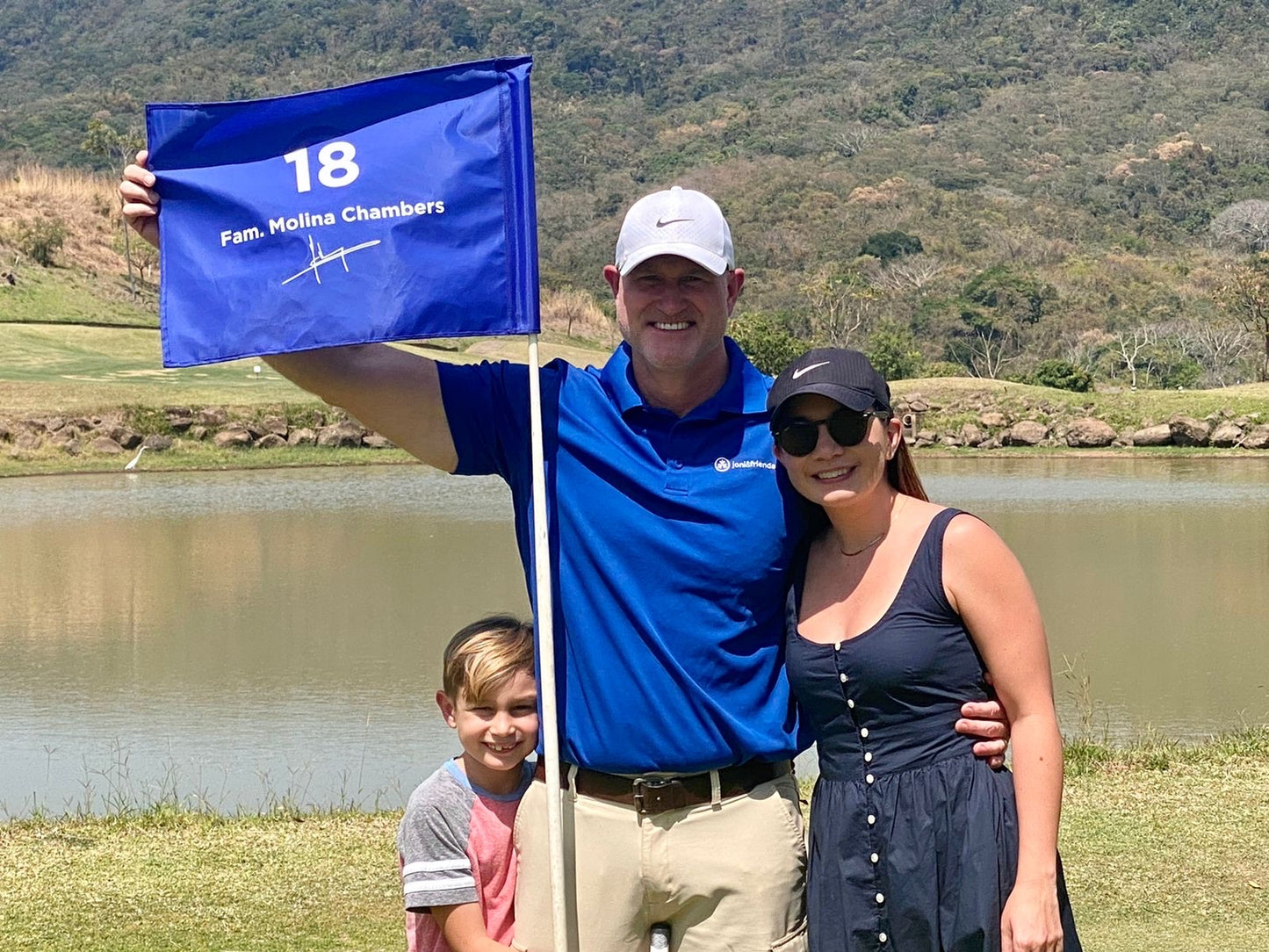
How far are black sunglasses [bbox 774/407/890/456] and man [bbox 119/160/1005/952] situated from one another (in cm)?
15

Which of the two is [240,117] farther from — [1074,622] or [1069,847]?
[1074,622]

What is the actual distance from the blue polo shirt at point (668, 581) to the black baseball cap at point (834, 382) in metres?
0.17

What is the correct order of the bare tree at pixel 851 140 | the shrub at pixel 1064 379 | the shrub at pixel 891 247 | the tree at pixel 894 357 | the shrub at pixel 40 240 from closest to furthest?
the shrub at pixel 1064 379
the tree at pixel 894 357
the shrub at pixel 40 240
the shrub at pixel 891 247
the bare tree at pixel 851 140

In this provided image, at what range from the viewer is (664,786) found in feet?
10.7

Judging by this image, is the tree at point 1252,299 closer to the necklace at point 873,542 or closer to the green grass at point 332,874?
the green grass at point 332,874

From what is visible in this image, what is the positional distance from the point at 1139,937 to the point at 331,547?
1294 cm

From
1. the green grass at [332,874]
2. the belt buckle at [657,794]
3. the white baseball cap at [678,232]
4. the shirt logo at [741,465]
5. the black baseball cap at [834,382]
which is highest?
the white baseball cap at [678,232]

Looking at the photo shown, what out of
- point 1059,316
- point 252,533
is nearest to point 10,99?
point 1059,316

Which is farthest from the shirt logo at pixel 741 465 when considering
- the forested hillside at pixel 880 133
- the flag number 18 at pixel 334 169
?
the forested hillside at pixel 880 133

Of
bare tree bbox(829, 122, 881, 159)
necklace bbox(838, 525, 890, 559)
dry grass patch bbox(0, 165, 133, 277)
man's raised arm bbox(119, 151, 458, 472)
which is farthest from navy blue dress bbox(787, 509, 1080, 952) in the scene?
bare tree bbox(829, 122, 881, 159)

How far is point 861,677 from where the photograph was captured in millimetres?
3100

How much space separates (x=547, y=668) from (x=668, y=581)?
0.30 m

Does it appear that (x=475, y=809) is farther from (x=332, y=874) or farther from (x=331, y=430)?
(x=331, y=430)

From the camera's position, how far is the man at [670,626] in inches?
127
